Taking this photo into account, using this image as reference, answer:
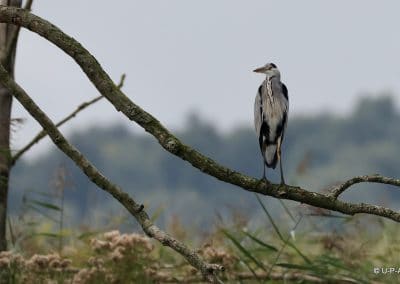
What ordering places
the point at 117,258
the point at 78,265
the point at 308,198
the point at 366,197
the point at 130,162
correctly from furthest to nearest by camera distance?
the point at 130,162 → the point at 366,197 → the point at 78,265 → the point at 117,258 → the point at 308,198

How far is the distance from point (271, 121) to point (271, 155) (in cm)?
22

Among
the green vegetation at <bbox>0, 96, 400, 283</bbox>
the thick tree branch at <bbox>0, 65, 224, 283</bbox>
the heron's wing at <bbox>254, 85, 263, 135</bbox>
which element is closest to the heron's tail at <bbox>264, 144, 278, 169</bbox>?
the heron's wing at <bbox>254, 85, 263, 135</bbox>

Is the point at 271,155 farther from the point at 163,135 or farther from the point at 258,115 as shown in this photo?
the point at 163,135

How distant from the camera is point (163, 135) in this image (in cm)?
588

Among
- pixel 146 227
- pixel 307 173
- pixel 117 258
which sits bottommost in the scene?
pixel 146 227

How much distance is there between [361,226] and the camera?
38.0 feet

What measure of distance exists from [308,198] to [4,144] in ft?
12.6

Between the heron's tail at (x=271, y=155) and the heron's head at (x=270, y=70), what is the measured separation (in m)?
0.58

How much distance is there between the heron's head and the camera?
6668 millimetres

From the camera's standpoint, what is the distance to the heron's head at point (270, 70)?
6668 mm

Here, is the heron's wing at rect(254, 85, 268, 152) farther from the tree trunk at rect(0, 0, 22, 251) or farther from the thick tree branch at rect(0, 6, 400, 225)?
the tree trunk at rect(0, 0, 22, 251)

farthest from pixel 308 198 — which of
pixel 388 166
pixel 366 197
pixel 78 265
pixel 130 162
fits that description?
pixel 130 162

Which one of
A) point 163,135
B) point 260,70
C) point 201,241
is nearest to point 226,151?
point 201,241

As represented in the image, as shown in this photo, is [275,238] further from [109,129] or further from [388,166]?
[109,129]
